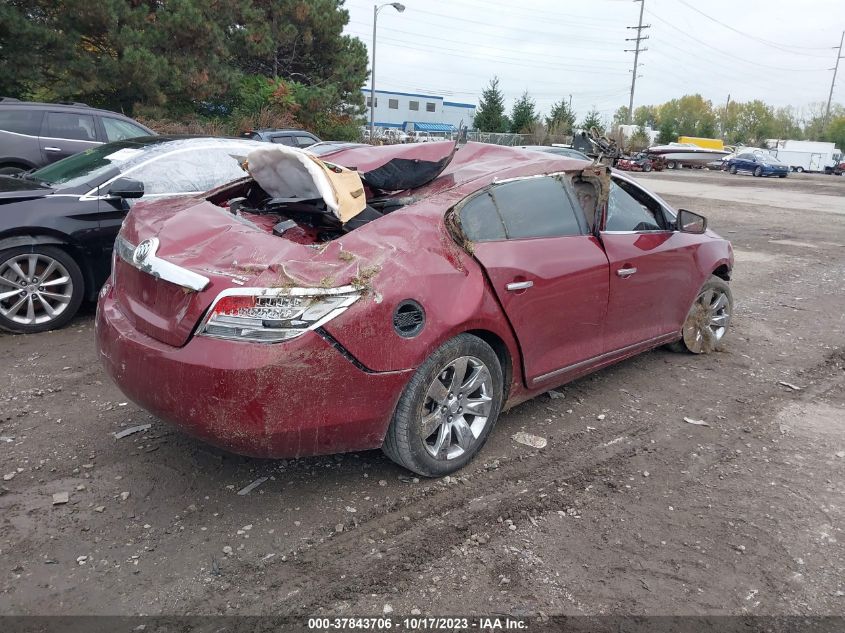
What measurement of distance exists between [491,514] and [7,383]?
11.4 ft

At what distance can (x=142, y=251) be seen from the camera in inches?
126

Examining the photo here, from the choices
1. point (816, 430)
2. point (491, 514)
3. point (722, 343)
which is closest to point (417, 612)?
point (491, 514)

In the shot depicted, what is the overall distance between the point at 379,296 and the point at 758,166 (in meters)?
51.4

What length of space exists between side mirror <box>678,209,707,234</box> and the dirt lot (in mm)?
1214

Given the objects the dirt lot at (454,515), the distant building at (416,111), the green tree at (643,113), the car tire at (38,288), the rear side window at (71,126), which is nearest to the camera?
the dirt lot at (454,515)

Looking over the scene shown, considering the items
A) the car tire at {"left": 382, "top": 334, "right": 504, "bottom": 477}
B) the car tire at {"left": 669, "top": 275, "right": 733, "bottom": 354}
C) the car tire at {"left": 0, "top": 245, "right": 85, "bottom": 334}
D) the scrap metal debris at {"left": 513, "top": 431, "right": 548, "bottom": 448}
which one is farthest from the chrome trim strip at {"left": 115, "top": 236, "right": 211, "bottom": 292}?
the car tire at {"left": 669, "top": 275, "right": 733, "bottom": 354}

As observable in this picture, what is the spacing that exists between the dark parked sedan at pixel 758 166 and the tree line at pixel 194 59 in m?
31.0

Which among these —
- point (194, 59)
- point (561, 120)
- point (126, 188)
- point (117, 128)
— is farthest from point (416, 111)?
point (126, 188)

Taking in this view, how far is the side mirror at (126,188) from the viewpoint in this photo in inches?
215

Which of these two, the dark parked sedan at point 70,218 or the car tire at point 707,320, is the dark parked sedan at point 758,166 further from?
the dark parked sedan at point 70,218

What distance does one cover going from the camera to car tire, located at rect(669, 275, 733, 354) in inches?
214

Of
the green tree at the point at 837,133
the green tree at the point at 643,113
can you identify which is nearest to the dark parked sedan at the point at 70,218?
the green tree at the point at 837,133

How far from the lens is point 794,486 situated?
3.56 meters

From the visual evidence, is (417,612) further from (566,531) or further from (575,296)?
(575,296)
